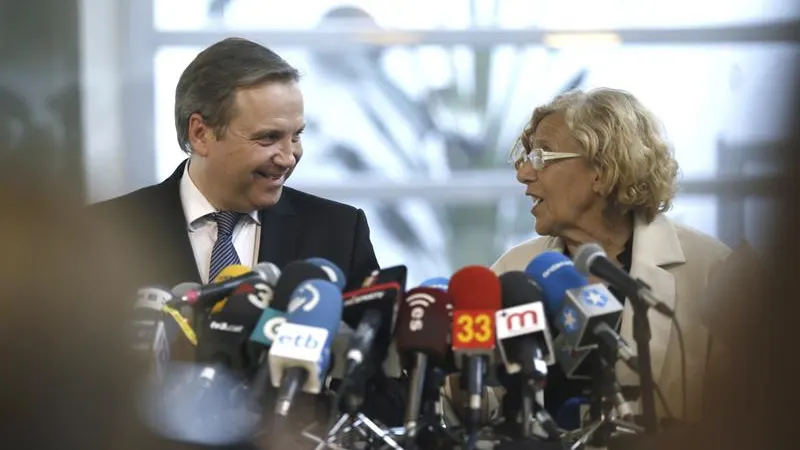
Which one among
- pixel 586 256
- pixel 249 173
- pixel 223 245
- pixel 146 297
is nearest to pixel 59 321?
pixel 146 297

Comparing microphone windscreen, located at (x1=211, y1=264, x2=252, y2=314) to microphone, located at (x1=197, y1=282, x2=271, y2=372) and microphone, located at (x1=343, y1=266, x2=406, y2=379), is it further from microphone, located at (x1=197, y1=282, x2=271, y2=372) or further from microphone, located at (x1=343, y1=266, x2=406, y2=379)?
microphone, located at (x1=343, y1=266, x2=406, y2=379)

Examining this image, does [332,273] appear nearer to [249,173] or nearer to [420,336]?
[420,336]

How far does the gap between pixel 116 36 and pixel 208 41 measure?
2.90 meters

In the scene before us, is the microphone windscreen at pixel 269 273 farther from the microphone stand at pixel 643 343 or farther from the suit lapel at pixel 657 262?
the suit lapel at pixel 657 262

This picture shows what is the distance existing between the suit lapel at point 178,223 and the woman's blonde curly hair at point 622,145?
75 centimetres

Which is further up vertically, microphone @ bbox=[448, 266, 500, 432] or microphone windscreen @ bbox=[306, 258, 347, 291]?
microphone windscreen @ bbox=[306, 258, 347, 291]

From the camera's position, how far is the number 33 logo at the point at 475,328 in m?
1.28

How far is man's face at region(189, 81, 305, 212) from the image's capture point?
2.04 metres

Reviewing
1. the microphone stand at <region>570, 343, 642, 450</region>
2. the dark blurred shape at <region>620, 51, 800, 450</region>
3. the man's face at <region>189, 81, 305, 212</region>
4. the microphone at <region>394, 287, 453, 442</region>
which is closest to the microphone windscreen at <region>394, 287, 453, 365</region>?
the microphone at <region>394, 287, 453, 442</region>

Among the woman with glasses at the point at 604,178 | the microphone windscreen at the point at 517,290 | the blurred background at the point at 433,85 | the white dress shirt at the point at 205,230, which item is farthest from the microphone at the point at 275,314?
the blurred background at the point at 433,85

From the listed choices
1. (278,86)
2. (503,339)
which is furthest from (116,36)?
(278,86)

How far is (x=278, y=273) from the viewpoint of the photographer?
56.7 inches

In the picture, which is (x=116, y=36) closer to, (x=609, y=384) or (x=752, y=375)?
(x=752, y=375)

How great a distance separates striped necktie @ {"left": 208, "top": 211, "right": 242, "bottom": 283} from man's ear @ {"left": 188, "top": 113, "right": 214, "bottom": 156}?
174 mm
